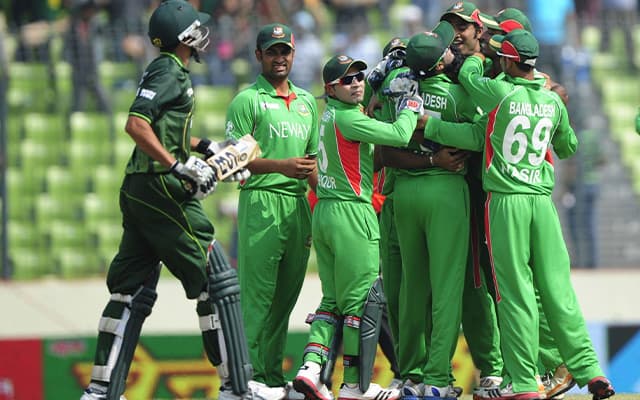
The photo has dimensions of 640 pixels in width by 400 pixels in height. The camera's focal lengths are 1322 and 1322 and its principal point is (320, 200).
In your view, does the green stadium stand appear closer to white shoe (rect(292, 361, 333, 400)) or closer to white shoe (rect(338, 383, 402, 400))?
white shoe (rect(292, 361, 333, 400))

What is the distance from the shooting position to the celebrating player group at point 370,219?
7.66 m

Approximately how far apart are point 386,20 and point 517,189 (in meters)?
8.38

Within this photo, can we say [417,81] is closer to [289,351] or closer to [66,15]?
[289,351]

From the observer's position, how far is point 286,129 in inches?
349

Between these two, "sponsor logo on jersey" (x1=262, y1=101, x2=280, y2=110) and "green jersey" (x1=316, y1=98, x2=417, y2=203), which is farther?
"sponsor logo on jersey" (x1=262, y1=101, x2=280, y2=110)

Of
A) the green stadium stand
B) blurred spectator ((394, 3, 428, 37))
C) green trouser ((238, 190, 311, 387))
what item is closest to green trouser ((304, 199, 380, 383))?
green trouser ((238, 190, 311, 387))

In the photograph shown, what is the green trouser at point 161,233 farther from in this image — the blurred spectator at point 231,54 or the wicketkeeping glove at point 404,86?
the blurred spectator at point 231,54

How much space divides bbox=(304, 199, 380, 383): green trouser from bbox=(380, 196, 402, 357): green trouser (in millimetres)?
272

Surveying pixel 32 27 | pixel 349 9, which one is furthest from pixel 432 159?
pixel 32 27

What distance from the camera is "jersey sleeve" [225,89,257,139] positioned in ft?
29.0

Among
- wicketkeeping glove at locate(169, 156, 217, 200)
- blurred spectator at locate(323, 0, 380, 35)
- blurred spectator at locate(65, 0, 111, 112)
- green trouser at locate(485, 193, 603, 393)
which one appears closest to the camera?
wicketkeeping glove at locate(169, 156, 217, 200)

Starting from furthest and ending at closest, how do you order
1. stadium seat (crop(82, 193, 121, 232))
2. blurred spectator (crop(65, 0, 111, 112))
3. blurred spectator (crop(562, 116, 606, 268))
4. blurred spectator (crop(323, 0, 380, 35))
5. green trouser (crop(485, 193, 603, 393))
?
blurred spectator (crop(323, 0, 380, 35)) → blurred spectator (crop(65, 0, 111, 112)) → stadium seat (crop(82, 193, 121, 232)) → blurred spectator (crop(562, 116, 606, 268)) → green trouser (crop(485, 193, 603, 393))

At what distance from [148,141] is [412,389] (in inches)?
92.9

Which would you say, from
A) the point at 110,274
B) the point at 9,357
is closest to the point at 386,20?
the point at 9,357
